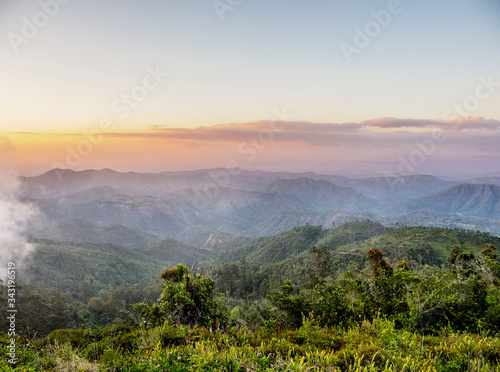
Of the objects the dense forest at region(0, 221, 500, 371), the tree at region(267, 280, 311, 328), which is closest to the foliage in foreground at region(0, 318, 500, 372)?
the dense forest at region(0, 221, 500, 371)

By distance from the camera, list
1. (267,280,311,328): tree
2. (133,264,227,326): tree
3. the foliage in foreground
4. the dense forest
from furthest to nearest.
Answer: (267,280,311,328): tree
(133,264,227,326): tree
the dense forest
the foliage in foreground

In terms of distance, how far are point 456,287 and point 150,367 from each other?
15.8m

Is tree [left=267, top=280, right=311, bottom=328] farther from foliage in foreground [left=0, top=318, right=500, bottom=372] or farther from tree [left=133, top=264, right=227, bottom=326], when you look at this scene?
foliage in foreground [left=0, top=318, right=500, bottom=372]

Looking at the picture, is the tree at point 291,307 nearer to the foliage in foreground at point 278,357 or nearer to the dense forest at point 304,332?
the dense forest at point 304,332

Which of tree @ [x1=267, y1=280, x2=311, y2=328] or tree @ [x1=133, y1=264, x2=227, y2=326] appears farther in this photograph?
tree @ [x1=267, y1=280, x2=311, y2=328]

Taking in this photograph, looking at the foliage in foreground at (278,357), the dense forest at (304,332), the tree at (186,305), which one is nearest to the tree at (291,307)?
the dense forest at (304,332)

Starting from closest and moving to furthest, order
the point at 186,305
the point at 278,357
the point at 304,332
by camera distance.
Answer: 1. the point at 278,357
2. the point at 304,332
3. the point at 186,305

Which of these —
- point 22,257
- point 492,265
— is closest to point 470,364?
point 492,265

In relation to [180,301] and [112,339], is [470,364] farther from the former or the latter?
[180,301]

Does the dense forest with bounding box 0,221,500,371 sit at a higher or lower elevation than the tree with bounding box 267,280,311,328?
higher

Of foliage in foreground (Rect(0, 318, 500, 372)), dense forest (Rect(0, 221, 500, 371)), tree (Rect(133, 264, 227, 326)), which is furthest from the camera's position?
tree (Rect(133, 264, 227, 326))

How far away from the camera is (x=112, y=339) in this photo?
8.20 meters

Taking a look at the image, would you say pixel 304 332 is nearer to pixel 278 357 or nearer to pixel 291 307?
pixel 278 357

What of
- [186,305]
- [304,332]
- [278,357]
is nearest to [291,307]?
[186,305]
